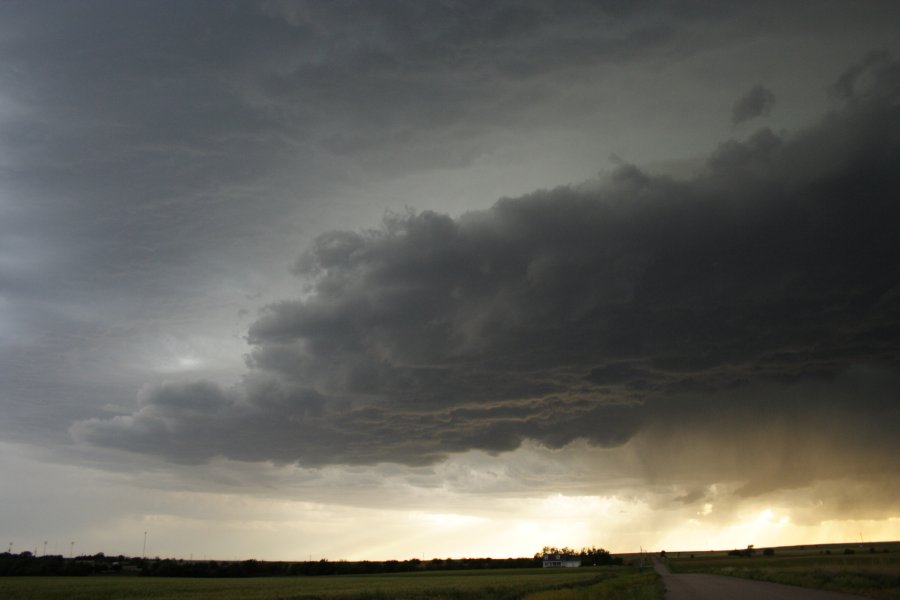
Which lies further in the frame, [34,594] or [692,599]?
[34,594]

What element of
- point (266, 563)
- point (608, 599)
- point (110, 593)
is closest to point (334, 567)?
point (266, 563)

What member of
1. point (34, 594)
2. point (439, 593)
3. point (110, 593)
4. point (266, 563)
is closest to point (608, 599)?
point (439, 593)

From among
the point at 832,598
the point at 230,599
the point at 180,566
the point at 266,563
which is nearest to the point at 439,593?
the point at 230,599

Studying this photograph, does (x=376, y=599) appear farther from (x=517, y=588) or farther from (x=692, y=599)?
(x=692, y=599)

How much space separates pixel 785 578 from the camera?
79.1 m

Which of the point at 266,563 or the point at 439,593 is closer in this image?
the point at 439,593

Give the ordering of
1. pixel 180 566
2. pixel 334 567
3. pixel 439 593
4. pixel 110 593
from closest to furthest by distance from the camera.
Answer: pixel 439 593
pixel 110 593
pixel 180 566
pixel 334 567

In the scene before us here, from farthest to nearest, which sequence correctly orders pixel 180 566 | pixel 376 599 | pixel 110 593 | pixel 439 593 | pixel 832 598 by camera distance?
pixel 180 566 → pixel 110 593 → pixel 439 593 → pixel 376 599 → pixel 832 598

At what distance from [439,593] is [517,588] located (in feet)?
37.5

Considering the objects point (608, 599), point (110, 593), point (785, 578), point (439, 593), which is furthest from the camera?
point (785, 578)

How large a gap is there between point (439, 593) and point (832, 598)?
112 ft

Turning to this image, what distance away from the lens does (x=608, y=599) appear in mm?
52562

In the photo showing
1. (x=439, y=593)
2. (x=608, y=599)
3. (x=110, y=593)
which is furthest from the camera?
(x=110, y=593)

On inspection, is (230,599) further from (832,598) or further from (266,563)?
(266,563)
